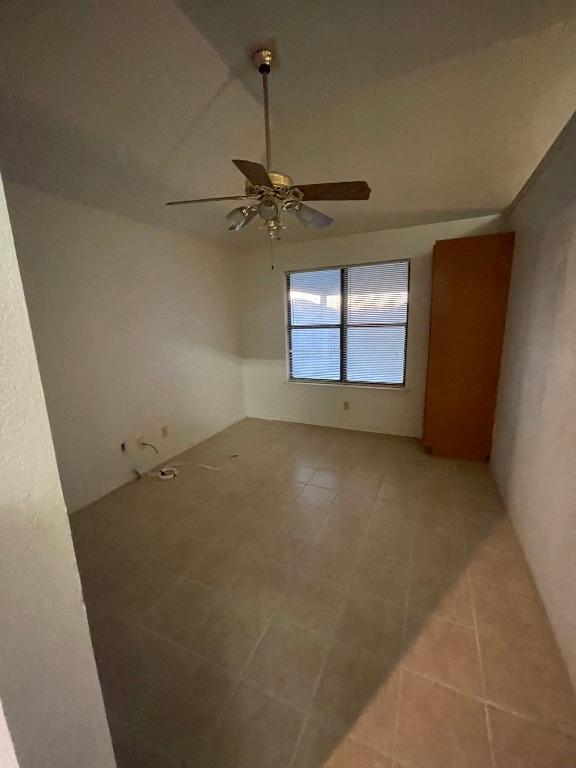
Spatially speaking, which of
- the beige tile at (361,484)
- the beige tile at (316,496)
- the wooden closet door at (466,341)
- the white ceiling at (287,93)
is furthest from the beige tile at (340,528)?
the white ceiling at (287,93)

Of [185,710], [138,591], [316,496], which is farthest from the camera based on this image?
[316,496]

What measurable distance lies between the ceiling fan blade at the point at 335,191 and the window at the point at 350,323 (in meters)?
2.00

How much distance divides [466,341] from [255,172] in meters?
2.37

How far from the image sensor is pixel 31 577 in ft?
1.51

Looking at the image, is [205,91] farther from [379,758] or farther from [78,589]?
[379,758]

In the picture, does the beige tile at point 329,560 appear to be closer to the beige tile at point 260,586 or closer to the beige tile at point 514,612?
the beige tile at point 260,586

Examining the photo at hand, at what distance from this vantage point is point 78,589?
1.77 ft

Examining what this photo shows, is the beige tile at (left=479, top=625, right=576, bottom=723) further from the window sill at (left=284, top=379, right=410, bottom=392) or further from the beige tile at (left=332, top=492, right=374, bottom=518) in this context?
the window sill at (left=284, top=379, right=410, bottom=392)

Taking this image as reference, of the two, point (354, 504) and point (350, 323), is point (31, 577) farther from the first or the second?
point (350, 323)

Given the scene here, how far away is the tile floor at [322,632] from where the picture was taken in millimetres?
1034

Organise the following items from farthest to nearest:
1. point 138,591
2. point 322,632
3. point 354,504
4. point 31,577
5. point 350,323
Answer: point 350,323
point 354,504
point 138,591
point 322,632
point 31,577

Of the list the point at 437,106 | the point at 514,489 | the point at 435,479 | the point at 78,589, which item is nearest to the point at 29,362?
the point at 78,589

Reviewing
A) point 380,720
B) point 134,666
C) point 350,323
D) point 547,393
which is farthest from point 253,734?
point 350,323

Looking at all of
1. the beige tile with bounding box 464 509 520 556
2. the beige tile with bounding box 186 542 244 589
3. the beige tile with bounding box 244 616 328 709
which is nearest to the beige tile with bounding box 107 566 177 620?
the beige tile with bounding box 186 542 244 589
